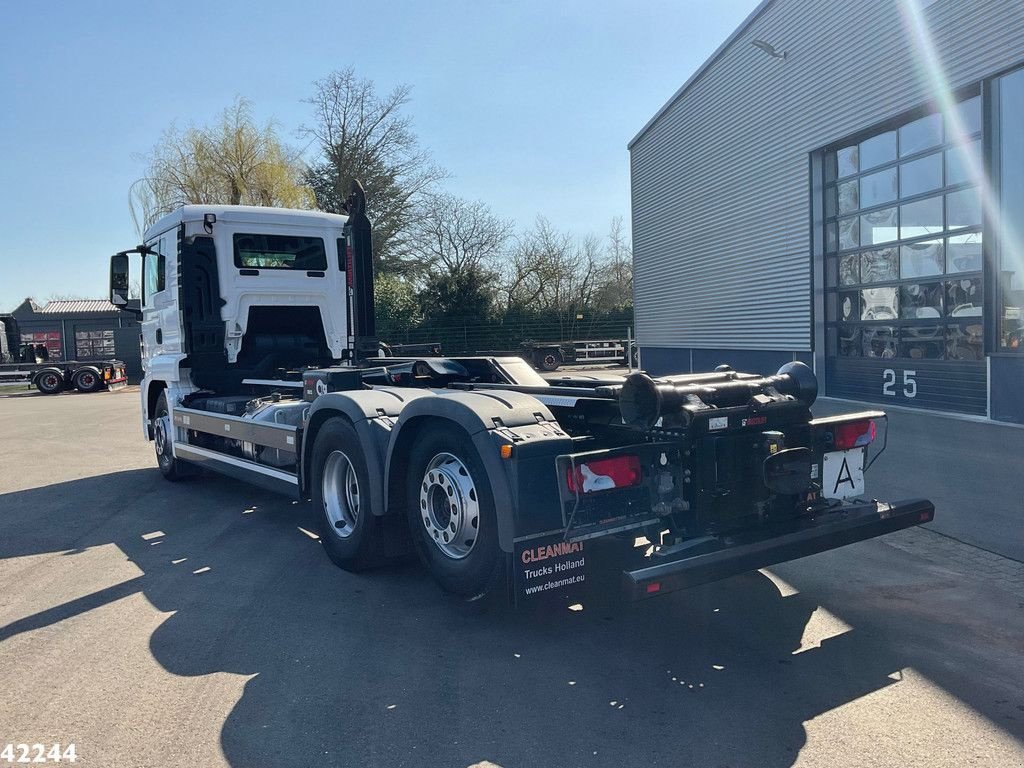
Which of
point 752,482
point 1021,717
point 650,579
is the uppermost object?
point 752,482

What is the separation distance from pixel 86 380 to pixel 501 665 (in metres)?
31.9

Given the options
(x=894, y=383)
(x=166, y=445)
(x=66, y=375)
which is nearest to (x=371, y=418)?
(x=166, y=445)

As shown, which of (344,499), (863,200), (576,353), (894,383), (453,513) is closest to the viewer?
(453,513)

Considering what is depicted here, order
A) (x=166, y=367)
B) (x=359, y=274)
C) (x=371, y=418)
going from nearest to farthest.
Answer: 1. (x=371, y=418)
2. (x=359, y=274)
3. (x=166, y=367)

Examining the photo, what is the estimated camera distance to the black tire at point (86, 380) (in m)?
31.4

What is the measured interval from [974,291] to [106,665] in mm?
12008

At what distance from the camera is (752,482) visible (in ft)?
14.5

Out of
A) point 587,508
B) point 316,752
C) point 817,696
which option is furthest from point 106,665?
point 817,696

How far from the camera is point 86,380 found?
31469mm

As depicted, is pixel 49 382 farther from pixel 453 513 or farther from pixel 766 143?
pixel 453 513

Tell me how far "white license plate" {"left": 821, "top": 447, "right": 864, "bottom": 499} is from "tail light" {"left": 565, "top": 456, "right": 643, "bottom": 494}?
133 centimetres

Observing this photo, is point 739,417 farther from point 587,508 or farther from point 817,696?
point 817,696

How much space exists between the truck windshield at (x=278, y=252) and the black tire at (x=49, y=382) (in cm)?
2651

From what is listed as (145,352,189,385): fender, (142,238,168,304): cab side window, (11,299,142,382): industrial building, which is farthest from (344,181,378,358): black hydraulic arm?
(11,299,142,382): industrial building
